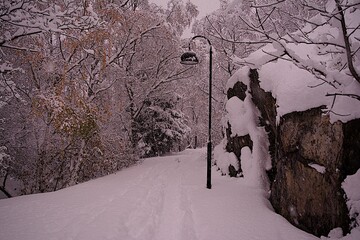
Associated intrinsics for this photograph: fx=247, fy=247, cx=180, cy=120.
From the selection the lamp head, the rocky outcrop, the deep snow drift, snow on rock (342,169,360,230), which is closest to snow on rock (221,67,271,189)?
the deep snow drift

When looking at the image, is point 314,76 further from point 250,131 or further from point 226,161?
point 226,161

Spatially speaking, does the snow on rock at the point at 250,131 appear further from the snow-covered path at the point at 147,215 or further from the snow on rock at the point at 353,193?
the snow on rock at the point at 353,193

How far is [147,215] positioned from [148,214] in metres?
0.07

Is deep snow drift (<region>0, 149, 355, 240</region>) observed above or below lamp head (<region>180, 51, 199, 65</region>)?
below

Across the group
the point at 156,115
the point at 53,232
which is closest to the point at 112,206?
the point at 53,232

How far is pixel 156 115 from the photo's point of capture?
20828 millimetres

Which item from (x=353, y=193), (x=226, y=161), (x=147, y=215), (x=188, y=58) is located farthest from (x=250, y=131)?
(x=147, y=215)

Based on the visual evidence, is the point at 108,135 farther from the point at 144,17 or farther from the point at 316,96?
the point at 316,96

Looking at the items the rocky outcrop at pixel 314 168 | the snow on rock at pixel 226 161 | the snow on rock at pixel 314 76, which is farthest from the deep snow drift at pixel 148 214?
the snow on rock at pixel 314 76

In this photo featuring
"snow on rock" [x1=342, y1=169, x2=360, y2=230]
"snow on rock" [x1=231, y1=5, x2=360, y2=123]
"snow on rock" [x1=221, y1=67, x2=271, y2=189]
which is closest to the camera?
"snow on rock" [x1=231, y1=5, x2=360, y2=123]

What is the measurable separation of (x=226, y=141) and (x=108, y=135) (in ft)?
19.9

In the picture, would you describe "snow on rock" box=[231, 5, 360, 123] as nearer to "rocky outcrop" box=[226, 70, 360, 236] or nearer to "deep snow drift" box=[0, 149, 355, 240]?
"rocky outcrop" box=[226, 70, 360, 236]

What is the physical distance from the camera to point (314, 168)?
16.7ft

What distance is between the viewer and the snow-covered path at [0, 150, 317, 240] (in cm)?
496
